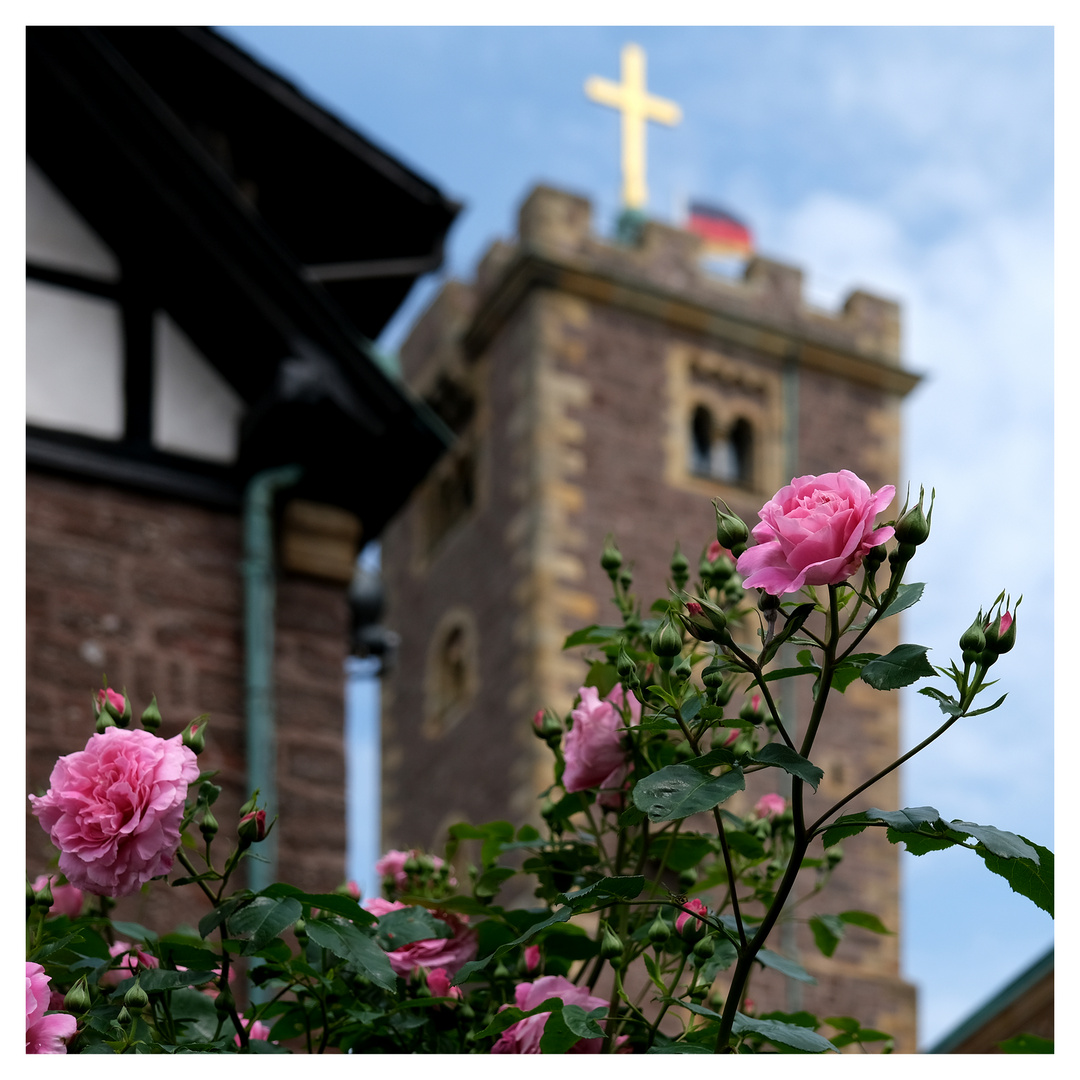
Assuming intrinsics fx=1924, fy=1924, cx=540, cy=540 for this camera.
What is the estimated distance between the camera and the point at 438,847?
973 inches

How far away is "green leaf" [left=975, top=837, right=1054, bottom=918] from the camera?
199 centimetres

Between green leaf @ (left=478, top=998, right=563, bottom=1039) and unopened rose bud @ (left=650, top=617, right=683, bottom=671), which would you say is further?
green leaf @ (left=478, top=998, right=563, bottom=1039)

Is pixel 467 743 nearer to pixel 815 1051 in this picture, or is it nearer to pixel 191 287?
pixel 191 287

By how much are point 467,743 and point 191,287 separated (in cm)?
1862

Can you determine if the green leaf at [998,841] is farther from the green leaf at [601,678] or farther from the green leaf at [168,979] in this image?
the green leaf at [168,979]

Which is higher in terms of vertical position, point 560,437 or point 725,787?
point 560,437

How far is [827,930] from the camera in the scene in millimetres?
3076

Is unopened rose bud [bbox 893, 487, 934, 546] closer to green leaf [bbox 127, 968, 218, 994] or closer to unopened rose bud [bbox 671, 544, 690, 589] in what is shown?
unopened rose bud [bbox 671, 544, 690, 589]

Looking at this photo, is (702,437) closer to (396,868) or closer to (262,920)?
(396,868)

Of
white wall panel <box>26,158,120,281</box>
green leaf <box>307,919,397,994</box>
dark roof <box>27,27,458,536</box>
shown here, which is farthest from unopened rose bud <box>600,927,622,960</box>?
white wall panel <box>26,158,120,281</box>

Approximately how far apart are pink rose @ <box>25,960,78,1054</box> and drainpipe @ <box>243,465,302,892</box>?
3699mm

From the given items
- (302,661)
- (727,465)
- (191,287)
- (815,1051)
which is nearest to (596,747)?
(815,1051)

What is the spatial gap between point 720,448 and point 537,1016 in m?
24.8

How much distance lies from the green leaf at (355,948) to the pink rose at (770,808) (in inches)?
32.0
